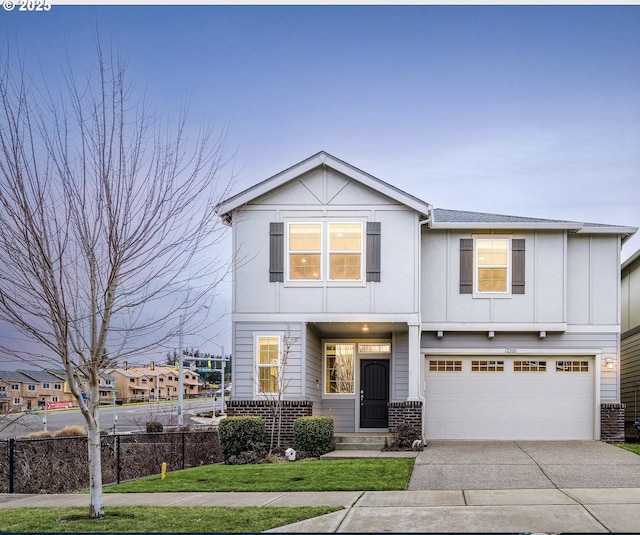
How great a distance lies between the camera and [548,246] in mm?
21453

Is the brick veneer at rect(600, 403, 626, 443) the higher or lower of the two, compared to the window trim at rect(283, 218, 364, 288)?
lower

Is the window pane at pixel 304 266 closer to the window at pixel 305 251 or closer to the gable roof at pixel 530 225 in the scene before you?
the window at pixel 305 251

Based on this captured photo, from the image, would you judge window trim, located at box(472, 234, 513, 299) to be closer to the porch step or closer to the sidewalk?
the porch step

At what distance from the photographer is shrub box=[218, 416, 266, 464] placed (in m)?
18.8

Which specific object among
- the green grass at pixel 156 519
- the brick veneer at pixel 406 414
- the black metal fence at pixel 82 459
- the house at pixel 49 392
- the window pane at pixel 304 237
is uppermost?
the window pane at pixel 304 237

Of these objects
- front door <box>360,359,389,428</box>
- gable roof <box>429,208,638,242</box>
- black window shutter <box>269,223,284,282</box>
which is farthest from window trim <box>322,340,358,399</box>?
gable roof <box>429,208,638,242</box>

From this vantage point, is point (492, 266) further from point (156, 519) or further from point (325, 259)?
point (156, 519)

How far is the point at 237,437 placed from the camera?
18.8 meters

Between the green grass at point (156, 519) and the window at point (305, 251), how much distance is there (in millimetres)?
9086

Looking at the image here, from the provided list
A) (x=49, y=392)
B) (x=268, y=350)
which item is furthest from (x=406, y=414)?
(x=49, y=392)

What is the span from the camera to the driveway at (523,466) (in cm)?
1408

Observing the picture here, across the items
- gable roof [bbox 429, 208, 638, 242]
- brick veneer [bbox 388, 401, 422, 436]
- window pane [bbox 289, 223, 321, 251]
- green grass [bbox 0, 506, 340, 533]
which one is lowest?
green grass [bbox 0, 506, 340, 533]

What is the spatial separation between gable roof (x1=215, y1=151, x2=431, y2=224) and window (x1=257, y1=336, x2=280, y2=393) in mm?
3314

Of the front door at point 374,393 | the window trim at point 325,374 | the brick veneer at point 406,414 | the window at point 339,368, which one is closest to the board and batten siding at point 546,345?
the front door at point 374,393
